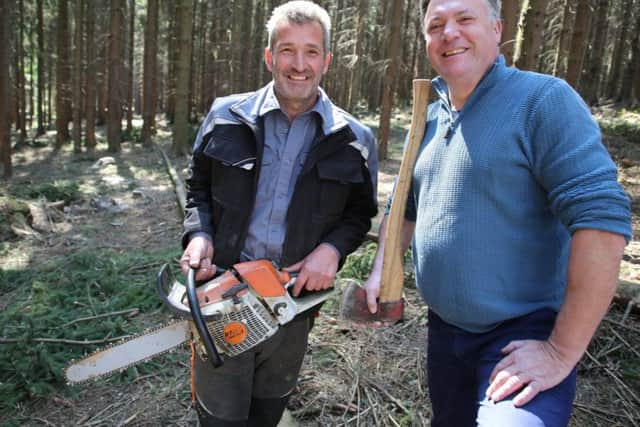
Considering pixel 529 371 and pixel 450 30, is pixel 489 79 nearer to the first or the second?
pixel 450 30

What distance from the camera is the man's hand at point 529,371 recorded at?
1327mm

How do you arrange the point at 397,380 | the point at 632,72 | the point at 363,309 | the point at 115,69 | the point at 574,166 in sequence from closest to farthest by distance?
the point at 574,166 < the point at 363,309 < the point at 397,380 < the point at 115,69 < the point at 632,72

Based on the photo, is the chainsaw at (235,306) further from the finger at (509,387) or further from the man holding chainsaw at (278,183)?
the finger at (509,387)

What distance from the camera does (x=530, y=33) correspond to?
512 centimetres

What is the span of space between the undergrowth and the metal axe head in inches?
97.2

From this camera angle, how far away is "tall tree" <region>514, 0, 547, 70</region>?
16.8 feet

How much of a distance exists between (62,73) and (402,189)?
60.9 feet

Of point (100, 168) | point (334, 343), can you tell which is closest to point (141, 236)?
point (334, 343)

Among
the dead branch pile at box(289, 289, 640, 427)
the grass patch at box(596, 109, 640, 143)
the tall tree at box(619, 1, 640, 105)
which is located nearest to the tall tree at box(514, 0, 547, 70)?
the dead branch pile at box(289, 289, 640, 427)

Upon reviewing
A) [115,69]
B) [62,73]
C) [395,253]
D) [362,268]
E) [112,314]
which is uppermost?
[115,69]

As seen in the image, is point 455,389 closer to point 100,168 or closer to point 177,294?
point 177,294

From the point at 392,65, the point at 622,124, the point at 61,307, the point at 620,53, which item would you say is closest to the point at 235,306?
the point at 61,307

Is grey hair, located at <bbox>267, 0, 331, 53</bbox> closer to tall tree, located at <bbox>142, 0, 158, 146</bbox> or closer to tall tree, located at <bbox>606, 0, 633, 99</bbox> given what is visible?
tall tree, located at <bbox>142, 0, 158, 146</bbox>

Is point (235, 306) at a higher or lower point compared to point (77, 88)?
lower
